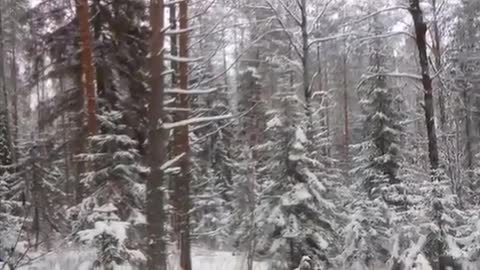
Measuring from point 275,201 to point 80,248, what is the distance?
5.32 metres

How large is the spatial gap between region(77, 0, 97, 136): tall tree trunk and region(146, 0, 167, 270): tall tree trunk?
605 cm

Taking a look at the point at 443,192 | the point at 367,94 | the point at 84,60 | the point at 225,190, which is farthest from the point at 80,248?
the point at 225,190

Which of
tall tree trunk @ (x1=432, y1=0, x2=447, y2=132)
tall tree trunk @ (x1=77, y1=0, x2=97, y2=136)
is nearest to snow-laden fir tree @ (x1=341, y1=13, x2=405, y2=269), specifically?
tall tree trunk @ (x1=432, y1=0, x2=447, y2=132)

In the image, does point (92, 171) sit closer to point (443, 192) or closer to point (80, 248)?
point (80, 248)

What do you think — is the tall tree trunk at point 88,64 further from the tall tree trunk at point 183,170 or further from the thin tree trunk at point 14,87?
the thin tree trunk at point 14,87

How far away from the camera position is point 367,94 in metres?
21.3

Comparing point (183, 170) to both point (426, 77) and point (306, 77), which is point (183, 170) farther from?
point (306, 77)

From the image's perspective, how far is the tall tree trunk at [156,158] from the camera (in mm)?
7633

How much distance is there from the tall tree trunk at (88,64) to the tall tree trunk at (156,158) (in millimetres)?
6053

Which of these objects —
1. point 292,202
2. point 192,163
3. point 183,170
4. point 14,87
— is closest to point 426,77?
point 292,202

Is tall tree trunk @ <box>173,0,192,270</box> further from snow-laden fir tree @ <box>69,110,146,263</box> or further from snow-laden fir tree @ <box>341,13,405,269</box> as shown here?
snow-laden fir tree @ <box>341,13,405,269</box>

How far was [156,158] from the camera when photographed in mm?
7637

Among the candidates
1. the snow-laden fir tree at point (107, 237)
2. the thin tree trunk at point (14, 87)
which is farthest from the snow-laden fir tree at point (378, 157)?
the thin tree trunk at point (14, 87)

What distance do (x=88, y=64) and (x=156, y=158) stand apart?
699 centimetres
